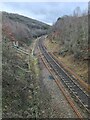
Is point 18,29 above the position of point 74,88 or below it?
above

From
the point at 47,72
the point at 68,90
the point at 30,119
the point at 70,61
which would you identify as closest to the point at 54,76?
the point at 47,72

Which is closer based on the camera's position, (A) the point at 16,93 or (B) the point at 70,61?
(A) the point at 16,93

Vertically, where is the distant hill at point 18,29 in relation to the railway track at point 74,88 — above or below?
above

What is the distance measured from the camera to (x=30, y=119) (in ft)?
41.0

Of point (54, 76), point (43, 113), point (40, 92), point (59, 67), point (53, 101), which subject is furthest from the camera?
point (59, 67)

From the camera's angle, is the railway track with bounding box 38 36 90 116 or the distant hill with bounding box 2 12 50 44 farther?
the distant hill with bounding box 2 12 50 44

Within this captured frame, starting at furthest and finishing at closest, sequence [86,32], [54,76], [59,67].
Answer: [86,32]
[59,67]
[54,76]

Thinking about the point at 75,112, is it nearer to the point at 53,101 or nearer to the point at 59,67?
the point at 53,101

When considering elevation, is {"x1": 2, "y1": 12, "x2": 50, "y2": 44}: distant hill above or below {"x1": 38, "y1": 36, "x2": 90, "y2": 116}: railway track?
above

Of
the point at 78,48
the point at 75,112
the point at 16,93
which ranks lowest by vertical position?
the point at 75,112

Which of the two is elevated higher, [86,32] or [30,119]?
[86,32]

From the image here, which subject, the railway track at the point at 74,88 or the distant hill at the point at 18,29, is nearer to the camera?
the railway track at the point at 74,88

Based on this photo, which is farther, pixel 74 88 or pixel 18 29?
pixel 18 29

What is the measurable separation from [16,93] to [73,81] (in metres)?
7.96
